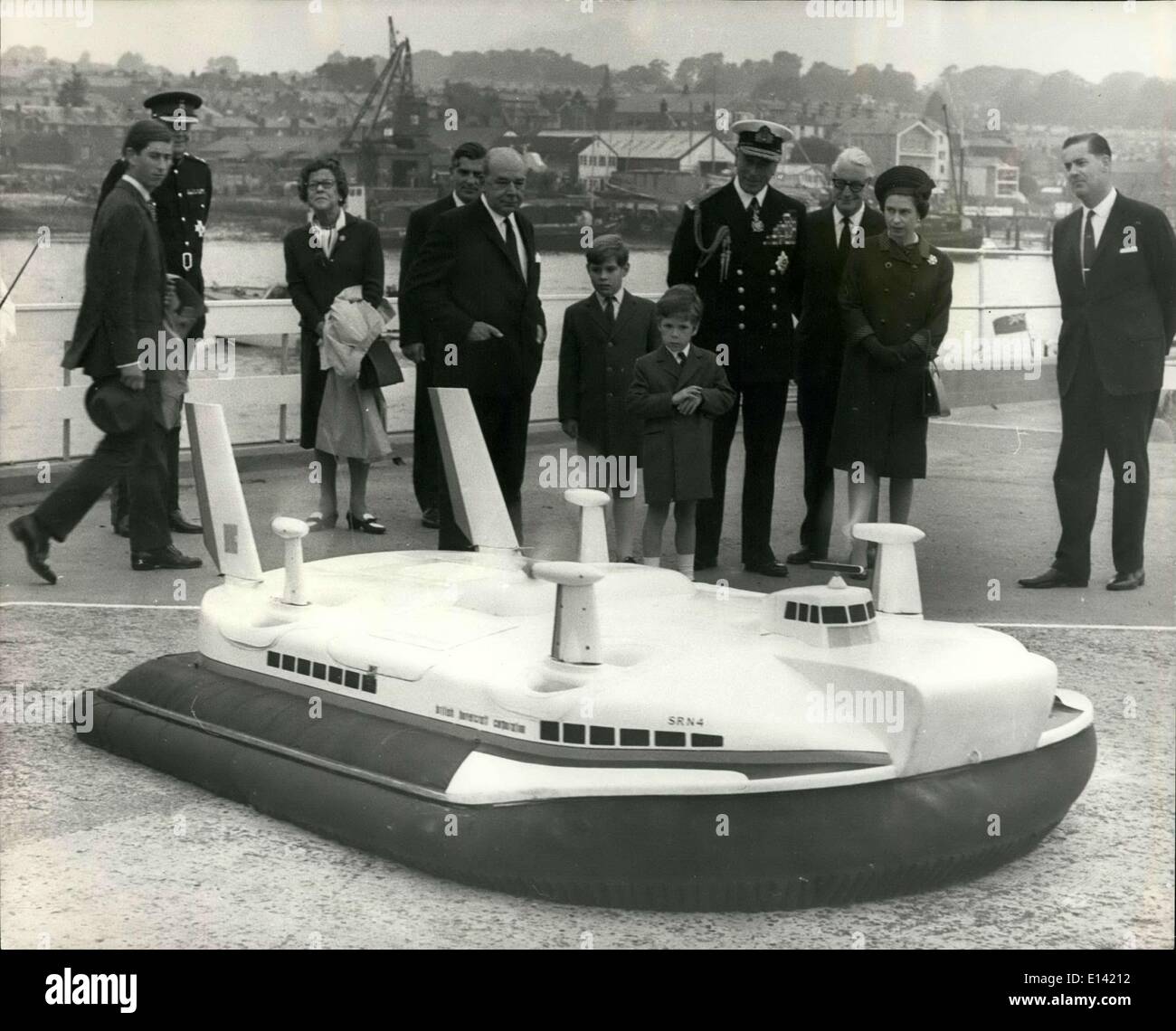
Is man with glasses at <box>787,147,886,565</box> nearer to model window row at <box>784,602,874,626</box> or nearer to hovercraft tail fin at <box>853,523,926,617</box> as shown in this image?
hovercraft tail fin at <box>853,523,926,617</box>

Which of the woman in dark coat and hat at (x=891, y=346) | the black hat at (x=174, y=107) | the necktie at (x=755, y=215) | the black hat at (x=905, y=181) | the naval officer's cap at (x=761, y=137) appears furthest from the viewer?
the black hat at (x=174, y=107)

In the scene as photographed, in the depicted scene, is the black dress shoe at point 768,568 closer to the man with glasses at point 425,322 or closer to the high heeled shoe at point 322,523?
the man with glasses at point 425,322

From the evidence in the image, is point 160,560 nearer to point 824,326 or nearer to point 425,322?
point 425,322

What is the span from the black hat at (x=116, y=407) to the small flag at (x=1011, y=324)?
31.7 ft

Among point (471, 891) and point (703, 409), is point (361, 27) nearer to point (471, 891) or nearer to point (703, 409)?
point (703, 409)

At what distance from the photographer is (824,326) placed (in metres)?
7.20

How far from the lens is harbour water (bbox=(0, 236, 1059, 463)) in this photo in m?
9.34

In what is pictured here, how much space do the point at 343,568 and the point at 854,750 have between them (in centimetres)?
191

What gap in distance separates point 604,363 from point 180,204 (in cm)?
223

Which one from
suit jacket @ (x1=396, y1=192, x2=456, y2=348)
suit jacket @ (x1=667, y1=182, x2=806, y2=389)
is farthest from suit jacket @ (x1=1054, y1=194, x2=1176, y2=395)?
suit jacket @ (x1=396, y1=192, x2=456, y2=348)

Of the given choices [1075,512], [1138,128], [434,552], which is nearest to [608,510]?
[1075,512]

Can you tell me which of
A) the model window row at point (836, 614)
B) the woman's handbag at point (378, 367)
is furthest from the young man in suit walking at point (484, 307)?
the model window row at point (836, 614)

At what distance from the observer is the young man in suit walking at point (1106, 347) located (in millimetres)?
6801

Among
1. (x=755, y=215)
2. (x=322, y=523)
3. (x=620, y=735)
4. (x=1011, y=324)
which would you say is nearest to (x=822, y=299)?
(x=755, y=215)
